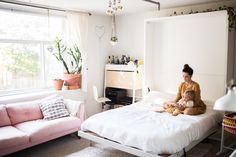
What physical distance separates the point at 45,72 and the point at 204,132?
3.26m

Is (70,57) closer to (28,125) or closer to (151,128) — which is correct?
(28,125)

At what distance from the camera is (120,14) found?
565 cm

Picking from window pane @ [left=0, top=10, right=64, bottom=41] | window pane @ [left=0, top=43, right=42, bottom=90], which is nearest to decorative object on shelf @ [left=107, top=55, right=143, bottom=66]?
window pane @ [left=0, top=10, right=64, bottom=41]

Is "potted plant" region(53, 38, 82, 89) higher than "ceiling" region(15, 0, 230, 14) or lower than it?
lower

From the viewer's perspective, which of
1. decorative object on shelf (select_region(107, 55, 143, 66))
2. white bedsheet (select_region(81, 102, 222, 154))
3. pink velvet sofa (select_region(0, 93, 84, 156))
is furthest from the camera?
decorative object on shelf (select_region(107, 55, 143, 66))

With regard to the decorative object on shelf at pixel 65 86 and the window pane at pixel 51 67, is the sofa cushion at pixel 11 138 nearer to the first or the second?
the decorative object on shelf at pixel 65 86

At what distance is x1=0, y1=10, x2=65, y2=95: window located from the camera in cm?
449

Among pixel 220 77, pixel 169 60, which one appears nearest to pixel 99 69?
pixel 169 60

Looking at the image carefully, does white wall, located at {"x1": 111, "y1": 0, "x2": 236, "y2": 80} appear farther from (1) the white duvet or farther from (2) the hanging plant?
(1) the white duvet

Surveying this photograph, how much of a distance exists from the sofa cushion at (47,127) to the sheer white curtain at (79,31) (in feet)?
4.25

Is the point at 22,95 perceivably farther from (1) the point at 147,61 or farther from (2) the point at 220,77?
(2) the point at 220,77

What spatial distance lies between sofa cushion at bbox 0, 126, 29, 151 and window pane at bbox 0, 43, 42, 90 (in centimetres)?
122

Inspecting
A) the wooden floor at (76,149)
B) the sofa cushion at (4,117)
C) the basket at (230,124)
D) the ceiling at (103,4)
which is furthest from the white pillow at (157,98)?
the sofa cushion at (4,117)

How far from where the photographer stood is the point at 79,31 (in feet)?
16.5
